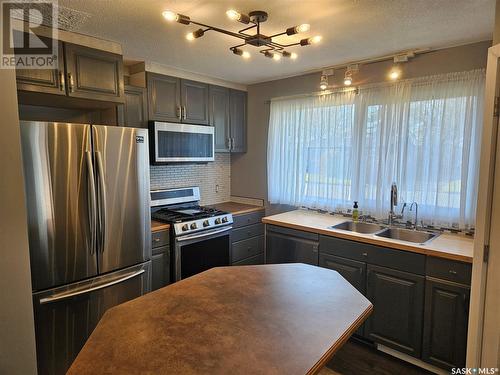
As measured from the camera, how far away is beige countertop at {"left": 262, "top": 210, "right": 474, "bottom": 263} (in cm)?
220

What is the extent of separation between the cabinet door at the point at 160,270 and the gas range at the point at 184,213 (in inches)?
9.8

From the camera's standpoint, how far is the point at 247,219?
3.78 meters

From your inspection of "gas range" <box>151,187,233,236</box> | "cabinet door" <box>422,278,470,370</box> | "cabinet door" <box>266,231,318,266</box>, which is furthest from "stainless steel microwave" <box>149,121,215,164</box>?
"cabinet door" <box>422,278,470,370</box>

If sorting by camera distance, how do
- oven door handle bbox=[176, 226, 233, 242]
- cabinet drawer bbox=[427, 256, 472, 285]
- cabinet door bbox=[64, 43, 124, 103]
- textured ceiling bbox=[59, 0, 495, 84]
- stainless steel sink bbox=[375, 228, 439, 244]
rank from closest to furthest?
textured ceiling bbox=[59, 0, 495, 84] → cabinet drawer bbox=[427, 256, 472, 285] → cabinet door bbox=[64, 43, 124, 103] → stainless steel sink bbox=[375, 228, 439, 244] → oven door handle bbox=[176, 226, 233, 242]

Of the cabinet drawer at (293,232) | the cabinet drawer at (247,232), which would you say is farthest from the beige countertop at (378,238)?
the cabinet drawer at (247,232)

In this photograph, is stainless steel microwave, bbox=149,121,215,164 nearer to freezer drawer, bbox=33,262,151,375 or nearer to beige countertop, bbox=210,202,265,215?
beige countertop, bbox=210,202,265,215

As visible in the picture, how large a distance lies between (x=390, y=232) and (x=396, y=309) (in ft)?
2.37

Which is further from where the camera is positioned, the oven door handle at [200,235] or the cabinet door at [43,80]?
the oven door handle at [200,235]

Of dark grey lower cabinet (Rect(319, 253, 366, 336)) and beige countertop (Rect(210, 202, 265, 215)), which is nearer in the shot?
dark grey lower cabinet (Rect(319, 253, 366, 336))

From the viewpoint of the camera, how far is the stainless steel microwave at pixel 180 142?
10.2ft

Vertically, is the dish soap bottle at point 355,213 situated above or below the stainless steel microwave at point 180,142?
below

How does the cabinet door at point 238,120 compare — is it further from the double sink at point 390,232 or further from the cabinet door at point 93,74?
the double sink at point 390,232

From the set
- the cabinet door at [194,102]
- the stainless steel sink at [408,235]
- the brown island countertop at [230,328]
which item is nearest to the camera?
the brown island countertop at [230,328]

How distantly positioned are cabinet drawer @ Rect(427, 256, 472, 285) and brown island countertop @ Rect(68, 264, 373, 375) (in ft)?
3.24
